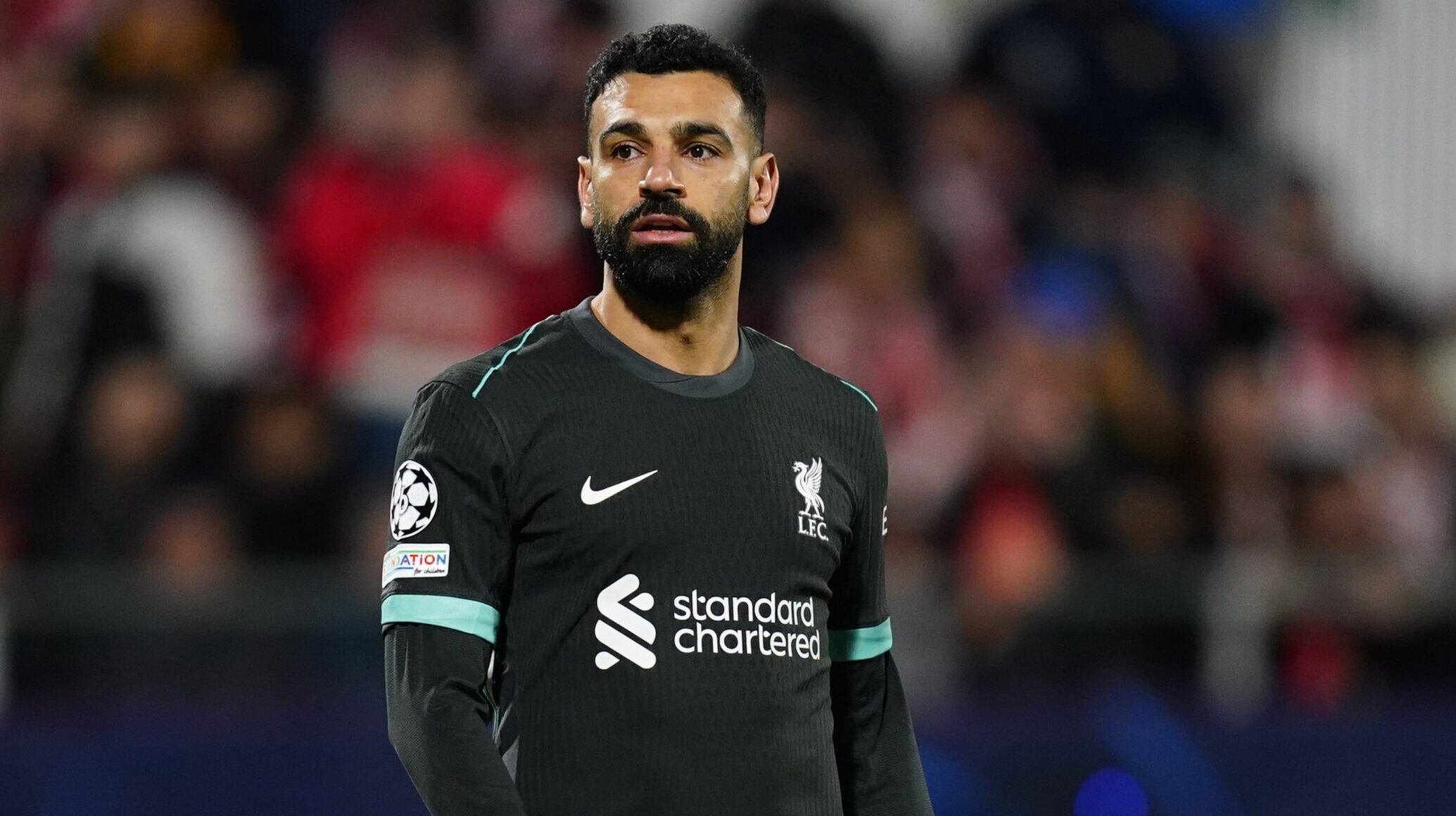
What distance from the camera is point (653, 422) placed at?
2836 millimetres

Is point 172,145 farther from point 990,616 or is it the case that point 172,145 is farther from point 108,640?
point 990,616

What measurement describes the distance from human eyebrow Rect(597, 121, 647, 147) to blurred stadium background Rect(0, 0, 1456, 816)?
3.00m

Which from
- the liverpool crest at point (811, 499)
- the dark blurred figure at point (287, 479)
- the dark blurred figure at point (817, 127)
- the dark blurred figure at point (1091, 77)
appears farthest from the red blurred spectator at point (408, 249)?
the liverpool crest at point (811, 499)

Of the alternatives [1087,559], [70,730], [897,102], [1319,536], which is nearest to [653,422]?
[70,730]

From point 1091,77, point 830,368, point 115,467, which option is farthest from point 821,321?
point 115,467

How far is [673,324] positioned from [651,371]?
0.08m

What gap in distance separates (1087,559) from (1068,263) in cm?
192

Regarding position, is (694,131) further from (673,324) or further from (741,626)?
(741,626)

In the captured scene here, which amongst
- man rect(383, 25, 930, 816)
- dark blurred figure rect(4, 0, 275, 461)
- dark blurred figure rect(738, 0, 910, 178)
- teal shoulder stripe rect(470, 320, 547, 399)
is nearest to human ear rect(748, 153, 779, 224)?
man rect(383, 25, 930, 816)

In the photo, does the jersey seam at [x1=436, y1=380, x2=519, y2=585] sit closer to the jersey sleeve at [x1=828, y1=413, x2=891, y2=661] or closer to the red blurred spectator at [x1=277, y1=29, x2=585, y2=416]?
the jersey sleeve at [x1=828, y1=413, x2=891, y2=661]

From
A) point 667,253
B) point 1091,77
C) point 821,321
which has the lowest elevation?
point 667,253

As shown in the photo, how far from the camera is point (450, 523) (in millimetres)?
2660

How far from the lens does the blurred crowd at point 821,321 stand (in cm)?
618

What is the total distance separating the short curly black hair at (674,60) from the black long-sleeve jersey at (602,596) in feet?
1.22
